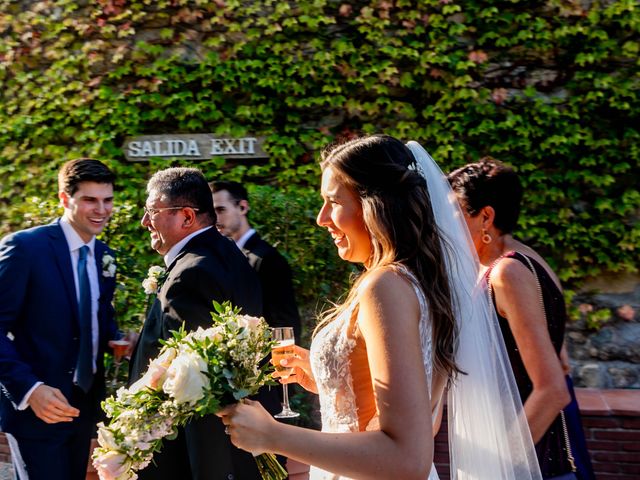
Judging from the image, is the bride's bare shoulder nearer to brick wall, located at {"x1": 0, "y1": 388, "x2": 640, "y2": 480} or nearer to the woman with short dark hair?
the woman with short dark hair

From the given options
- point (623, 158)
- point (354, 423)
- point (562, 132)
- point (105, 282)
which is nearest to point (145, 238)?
point (105, 282)

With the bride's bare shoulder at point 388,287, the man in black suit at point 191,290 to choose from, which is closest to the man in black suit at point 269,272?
the man in black suit at point 191,290

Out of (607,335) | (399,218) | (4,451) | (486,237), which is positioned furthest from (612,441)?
(4,451)

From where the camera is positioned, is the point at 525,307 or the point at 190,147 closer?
the point at 525,307

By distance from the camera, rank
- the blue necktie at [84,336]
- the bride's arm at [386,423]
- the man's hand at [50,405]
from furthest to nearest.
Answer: the blue necktie at [84,336], the man's hand at [50,405], the bride's arm at [386,423]

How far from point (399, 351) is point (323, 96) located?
5.26m

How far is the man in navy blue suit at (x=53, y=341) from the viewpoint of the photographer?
11.4ft

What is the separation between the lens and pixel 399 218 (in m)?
2.00

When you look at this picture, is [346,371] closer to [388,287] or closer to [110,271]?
[388,287]

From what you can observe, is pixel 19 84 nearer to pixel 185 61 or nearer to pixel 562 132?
pixel 185 61

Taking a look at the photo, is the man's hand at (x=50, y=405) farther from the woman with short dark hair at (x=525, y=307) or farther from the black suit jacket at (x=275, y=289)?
the woman with short dark hair at (x=525, y=307)

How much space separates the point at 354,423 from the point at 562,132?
485 cm

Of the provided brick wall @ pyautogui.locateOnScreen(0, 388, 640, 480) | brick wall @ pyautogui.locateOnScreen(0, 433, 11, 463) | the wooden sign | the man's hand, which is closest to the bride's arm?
the man's hand

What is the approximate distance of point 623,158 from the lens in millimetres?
6098
